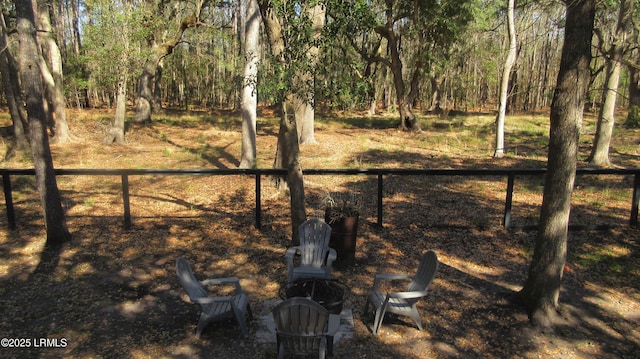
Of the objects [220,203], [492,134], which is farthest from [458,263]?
[492,134]

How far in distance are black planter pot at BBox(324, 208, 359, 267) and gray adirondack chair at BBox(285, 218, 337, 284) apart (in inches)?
9.5

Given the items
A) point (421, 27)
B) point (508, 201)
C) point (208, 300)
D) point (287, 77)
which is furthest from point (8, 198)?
point (421, 27)

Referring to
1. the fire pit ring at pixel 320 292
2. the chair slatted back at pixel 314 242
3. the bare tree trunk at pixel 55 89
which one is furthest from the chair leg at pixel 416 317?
the bare tree trunk at pixel 55 89

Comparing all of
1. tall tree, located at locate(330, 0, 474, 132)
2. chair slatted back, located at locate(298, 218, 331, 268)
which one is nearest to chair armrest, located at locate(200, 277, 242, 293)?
chair slatted back, located at locate(298, 218, 331, 268)

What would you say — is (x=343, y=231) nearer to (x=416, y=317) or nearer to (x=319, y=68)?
(x=416, y=317)

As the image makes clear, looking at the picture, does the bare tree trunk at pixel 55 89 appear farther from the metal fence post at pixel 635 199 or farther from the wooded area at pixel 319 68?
the metal fence post at pixel 635 199

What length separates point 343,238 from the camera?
631 centimetres

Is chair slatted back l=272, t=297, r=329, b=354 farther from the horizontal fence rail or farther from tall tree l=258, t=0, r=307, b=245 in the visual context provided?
the horizontal fence rail

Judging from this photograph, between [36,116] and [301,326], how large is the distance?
569 cm

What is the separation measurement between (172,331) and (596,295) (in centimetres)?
531

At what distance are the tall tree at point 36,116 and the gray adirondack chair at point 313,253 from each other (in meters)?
4.14

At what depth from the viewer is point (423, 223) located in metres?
8.32

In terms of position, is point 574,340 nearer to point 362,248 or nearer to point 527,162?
point 362,248

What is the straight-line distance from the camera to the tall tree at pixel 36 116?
21.5 feet
